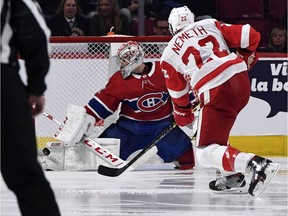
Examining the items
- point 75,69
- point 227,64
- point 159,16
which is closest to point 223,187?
point 227,64

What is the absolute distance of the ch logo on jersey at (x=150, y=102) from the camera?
5605mm

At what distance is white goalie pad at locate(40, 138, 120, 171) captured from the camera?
5.65 meters

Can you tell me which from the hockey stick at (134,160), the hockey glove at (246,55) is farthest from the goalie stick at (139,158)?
the hockey glove at (246,55)

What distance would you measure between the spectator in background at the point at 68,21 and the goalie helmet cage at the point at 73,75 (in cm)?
46

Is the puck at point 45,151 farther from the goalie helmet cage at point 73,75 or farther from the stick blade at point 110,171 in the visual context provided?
the stick blade at point 110,171

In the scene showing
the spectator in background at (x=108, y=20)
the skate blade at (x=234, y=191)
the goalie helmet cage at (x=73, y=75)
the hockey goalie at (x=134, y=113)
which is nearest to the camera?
the skate blade at (x=234, y=191)

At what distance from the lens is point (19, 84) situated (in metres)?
2.29

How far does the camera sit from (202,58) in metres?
4.44

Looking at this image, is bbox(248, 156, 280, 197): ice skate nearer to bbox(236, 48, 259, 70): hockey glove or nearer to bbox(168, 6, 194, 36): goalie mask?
bbox(236, 48, 259, 70): hockey glove

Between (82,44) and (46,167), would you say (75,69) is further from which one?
(46,167)

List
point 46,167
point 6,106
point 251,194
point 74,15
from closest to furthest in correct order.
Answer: point 6,106
point 251,194
point 46,167
point 74,15

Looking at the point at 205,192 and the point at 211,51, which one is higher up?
the point at 211,51

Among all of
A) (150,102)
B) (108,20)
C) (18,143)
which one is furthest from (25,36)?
(108,20)

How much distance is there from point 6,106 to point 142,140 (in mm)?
3520
